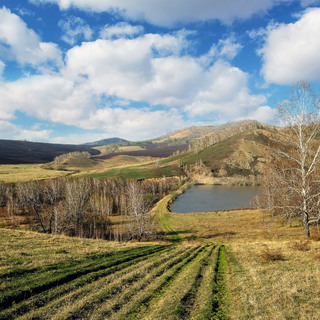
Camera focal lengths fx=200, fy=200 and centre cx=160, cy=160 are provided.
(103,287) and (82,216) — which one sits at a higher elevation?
(103,287)

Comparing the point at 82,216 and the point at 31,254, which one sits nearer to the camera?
the point at 31,254

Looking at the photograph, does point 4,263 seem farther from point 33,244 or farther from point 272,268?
point 272,268

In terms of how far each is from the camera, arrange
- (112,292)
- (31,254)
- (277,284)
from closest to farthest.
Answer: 1. (277,284)
2. (112,292)
3. (31,254)

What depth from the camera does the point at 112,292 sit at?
46.1ft

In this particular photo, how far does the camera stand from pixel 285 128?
25.6 metres

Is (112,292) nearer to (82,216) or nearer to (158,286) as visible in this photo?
(158,286)

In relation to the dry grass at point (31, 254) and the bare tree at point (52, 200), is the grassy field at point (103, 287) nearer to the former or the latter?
the dry grass at point (31, 254)

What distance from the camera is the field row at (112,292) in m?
11.4

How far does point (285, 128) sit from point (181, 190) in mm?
163782

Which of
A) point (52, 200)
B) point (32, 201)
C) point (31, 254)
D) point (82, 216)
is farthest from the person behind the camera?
point (82, 216)

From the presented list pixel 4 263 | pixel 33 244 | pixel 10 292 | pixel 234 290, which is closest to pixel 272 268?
pixel 234 290

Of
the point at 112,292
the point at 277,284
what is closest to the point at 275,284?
the point at 277,284

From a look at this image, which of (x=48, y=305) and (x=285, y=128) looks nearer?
(x=48, y=305)

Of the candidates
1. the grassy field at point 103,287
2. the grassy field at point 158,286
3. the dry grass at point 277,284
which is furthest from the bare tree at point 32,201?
the dry grass at point 277,284
